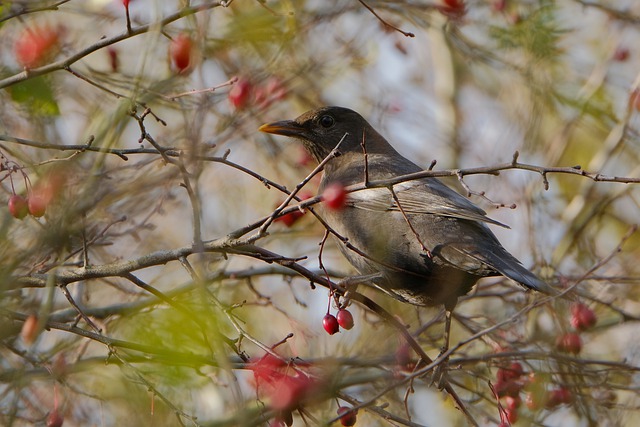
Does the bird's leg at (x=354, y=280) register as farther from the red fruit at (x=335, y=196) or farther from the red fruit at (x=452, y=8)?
the red fruit at (x=452, y=8)

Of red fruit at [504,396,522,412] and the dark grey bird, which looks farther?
the dark grey bird

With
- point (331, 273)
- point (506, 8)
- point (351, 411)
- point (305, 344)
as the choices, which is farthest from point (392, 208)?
point (506, 8)

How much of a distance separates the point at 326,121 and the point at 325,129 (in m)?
0.07

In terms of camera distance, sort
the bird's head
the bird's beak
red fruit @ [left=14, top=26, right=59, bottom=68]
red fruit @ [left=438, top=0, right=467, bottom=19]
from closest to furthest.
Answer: red fruit @ [left=14, top=26, right=59, bottom=68]
red fruit @ [left=438, top=0, right=467, bottom=19]
the bird's beak
the bird's head

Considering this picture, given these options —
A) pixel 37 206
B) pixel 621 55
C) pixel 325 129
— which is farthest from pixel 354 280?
pixel 621 55

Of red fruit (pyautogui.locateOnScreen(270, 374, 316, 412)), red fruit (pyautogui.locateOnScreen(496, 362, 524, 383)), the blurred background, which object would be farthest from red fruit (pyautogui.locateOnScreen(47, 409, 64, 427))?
red fruit (pyautogui.locateOnScreen(496, 362, 524, 383))

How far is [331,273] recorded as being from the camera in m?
6.48

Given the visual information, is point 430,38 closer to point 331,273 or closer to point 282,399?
point 331,273

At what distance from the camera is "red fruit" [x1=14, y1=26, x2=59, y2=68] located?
4.89m

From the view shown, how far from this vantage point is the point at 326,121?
7902mm

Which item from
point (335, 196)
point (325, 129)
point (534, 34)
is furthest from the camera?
point (534, 34)

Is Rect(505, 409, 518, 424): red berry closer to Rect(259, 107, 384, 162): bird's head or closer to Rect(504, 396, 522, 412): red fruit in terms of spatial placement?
Rect(504, 396, 522, 412): red fruit

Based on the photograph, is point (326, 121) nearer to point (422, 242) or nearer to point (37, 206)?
point (422, 242)

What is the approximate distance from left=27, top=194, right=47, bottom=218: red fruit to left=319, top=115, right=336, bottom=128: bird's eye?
355cm
